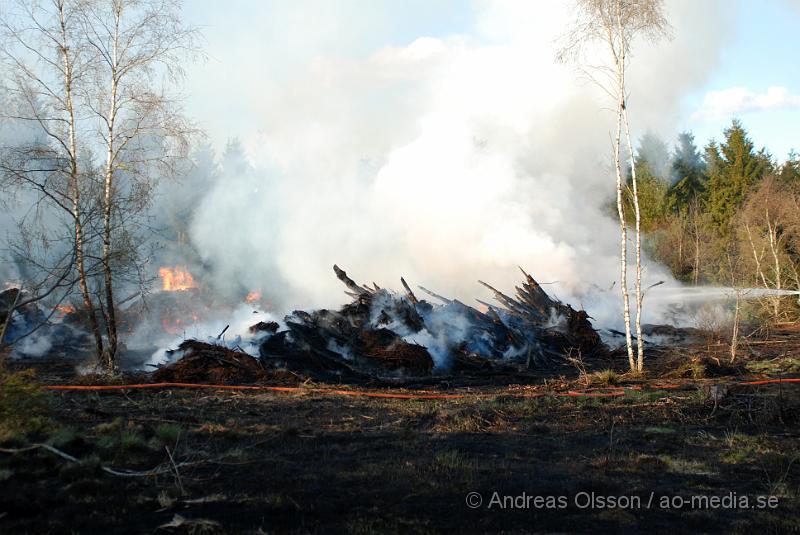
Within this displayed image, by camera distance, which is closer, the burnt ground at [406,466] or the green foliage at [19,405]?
the burnt ground at [406,466]

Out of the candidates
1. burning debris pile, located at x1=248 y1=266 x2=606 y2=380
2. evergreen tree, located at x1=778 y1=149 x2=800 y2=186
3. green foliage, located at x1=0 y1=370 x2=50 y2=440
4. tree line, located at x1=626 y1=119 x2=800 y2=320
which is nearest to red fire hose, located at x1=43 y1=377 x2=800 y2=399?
burning debris pile, located at x1=248 y1=266 x2=606 y2=380

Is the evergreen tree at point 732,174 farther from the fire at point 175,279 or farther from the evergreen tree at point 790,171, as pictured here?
the fire at point 175,279

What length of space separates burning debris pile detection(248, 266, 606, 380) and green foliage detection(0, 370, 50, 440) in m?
7.22

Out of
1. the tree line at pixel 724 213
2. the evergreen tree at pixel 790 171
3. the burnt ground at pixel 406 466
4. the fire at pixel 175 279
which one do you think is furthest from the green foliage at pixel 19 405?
the evergreen tree at pixel 790 171

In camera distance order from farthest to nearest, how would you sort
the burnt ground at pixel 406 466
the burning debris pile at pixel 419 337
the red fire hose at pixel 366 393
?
the burning debris pile at pixel 419 337 → the red fire hose at pixel 366 393 → the burnt ground at pixel 406 466

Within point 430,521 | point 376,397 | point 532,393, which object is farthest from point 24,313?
point 430,521

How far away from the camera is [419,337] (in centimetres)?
1641

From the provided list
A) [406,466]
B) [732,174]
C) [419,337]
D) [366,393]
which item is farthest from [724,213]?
[406,466]

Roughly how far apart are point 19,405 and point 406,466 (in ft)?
13.7

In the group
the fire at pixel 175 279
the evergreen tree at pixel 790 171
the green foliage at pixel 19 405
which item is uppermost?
the evergreen tree at pixel 790 171

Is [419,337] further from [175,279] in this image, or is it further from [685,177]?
[685,177]

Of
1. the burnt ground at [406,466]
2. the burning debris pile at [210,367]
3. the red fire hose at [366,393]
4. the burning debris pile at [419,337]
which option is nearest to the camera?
the burnt ground at [406,466]

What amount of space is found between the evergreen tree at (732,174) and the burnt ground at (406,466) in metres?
29.1

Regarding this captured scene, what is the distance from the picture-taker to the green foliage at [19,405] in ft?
22.1
